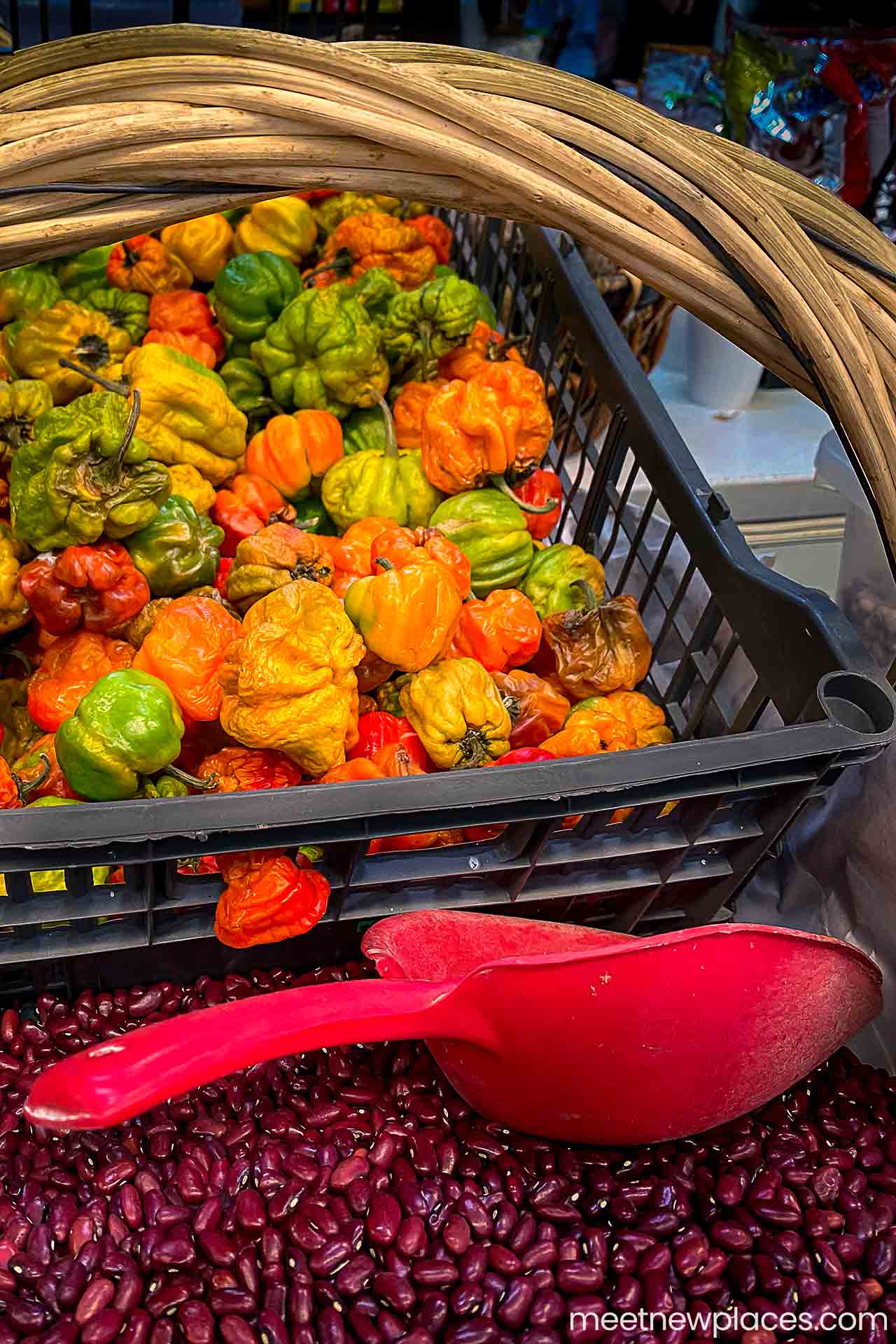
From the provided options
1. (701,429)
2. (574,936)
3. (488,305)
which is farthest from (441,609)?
(701,429)

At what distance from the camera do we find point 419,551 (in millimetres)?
1440

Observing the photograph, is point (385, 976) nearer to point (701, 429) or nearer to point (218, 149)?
point (218, 149)

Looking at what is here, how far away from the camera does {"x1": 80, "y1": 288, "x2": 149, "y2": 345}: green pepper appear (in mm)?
1808

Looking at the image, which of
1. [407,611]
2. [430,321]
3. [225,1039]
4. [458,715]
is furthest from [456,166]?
[225,1039]

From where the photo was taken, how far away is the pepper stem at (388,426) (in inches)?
66.1

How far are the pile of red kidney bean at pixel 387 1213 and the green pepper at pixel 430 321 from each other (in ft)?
3.38

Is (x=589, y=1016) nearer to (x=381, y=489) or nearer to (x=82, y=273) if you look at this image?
(x=381, y=489)

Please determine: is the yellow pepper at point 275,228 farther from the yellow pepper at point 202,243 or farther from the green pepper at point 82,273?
the green pepper at point 82,273

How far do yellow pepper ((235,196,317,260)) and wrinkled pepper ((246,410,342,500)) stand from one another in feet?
1.32

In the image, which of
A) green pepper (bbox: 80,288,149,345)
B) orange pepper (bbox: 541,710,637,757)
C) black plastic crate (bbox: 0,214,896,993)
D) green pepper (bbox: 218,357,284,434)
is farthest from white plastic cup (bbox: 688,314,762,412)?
orange pepper (bbox: 541,710,637,757)

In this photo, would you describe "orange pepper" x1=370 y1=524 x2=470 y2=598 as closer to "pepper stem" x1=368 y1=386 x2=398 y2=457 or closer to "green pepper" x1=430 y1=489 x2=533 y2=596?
"green pepper" x1=430 y1=489 x2=533 y2=596

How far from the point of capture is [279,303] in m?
1.79

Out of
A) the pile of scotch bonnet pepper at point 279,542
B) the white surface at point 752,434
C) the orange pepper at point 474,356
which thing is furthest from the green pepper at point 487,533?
the white surface at point 752,434

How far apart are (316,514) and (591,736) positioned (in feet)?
2.01
